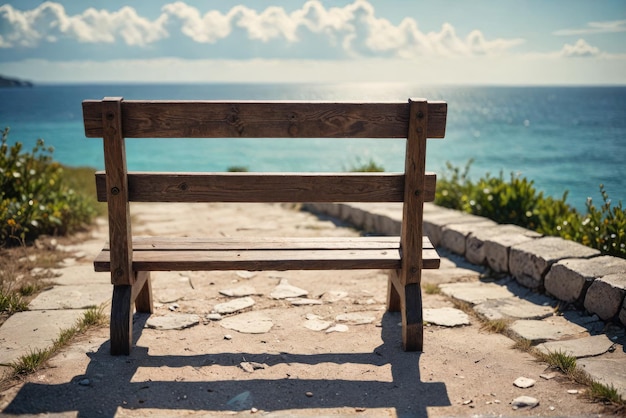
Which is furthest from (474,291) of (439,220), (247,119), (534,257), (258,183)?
(247,119)

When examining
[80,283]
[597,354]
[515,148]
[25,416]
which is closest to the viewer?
[25,416]

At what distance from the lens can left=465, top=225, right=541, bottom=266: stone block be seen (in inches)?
204

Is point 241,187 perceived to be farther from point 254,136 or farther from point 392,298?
point 392,298

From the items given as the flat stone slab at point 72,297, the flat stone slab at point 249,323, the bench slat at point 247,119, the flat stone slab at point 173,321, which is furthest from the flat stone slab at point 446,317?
the flat stone slab at point 72,297

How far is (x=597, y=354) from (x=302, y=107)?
2401 millimetres

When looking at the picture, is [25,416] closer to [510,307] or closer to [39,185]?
[510,307]

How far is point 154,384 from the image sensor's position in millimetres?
3086

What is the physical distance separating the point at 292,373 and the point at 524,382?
1.32 meters

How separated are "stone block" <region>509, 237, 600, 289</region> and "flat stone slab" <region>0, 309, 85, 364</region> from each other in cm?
368

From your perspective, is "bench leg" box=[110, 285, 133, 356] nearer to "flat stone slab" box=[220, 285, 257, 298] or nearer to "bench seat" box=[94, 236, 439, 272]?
"bench seat" box=[94, 236, 439, 272]

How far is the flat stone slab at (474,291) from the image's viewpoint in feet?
15.1

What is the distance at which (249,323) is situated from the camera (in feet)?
13.4

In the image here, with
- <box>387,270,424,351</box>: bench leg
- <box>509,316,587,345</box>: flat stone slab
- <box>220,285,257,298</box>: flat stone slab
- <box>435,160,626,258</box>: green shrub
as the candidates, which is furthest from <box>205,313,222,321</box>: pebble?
<box>435,160,626,258</box>: green shrub

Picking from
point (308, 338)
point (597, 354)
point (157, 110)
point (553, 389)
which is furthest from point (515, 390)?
point (157, 110)
